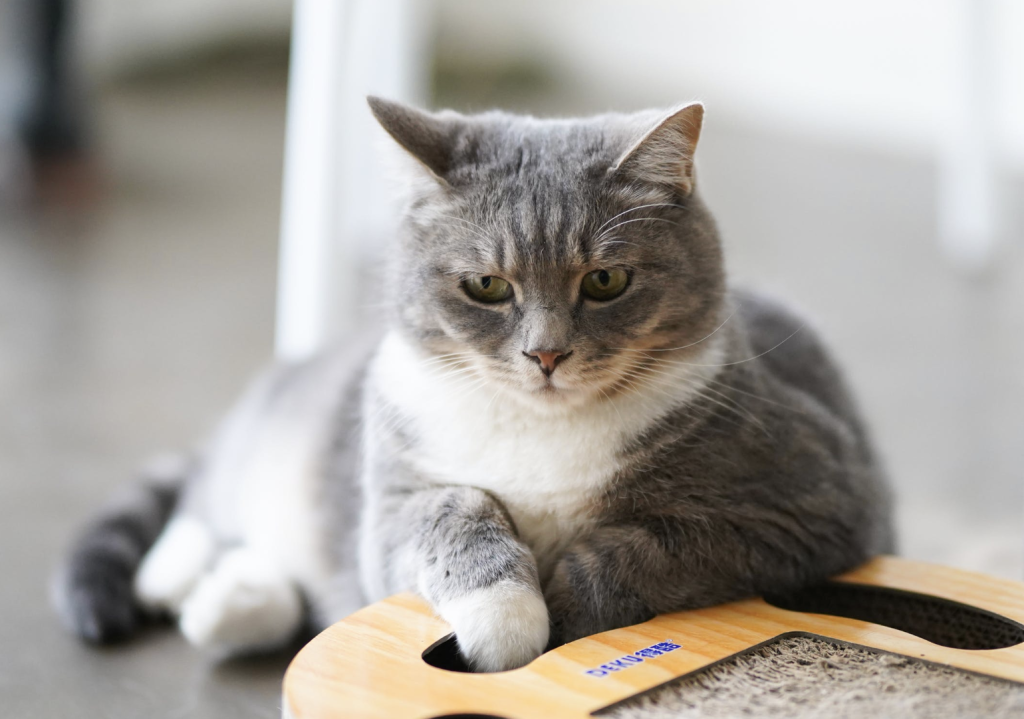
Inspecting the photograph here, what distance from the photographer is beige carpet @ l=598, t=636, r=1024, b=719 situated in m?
1.18

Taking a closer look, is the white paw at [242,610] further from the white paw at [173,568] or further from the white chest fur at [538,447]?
the white chest fur at [538,447]

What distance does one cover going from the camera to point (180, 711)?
168 cm

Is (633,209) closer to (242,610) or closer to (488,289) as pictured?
(488,289)

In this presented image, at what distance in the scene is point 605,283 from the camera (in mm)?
1515

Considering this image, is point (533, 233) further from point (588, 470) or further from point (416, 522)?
point (416, 522)

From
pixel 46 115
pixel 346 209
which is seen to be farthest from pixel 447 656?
pixel 46 115

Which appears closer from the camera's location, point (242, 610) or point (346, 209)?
point (242, 610)

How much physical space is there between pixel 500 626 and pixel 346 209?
1.73 m

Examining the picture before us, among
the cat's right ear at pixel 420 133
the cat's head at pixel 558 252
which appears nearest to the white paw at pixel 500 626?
the cat's head at pixel 558 252

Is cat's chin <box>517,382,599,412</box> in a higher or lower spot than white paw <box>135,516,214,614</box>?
higher

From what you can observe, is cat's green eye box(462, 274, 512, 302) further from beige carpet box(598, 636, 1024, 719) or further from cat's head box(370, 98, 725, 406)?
beige carpet box(598, 636, 1024, 719)

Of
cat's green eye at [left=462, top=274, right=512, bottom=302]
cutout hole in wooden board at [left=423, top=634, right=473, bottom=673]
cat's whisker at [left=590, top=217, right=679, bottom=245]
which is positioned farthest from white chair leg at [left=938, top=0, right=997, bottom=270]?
cutout hole in wooden board at [left=423, top=634, right=473, bottom=673]

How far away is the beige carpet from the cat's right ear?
822mm

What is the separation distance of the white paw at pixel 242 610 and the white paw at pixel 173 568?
47mm
